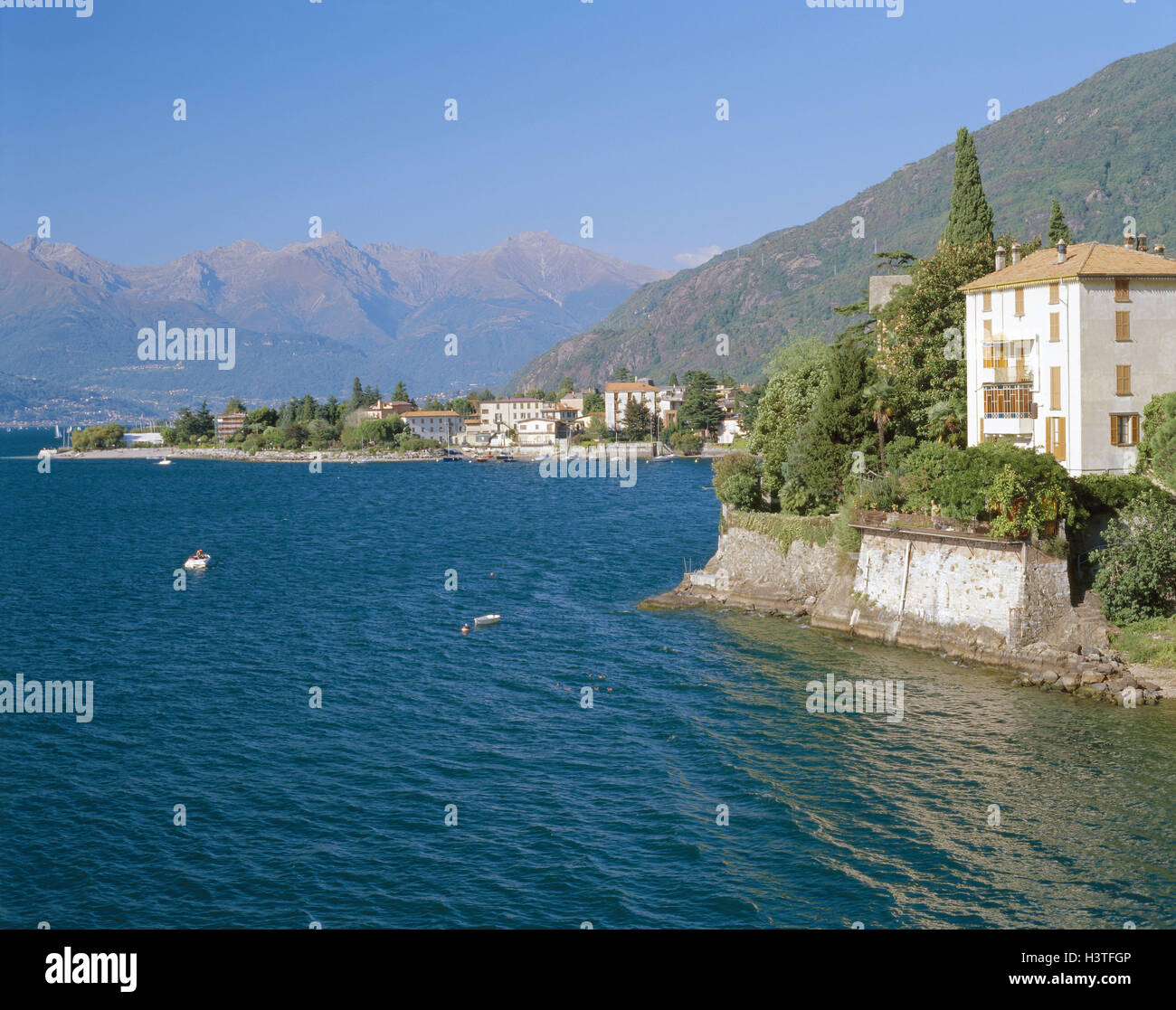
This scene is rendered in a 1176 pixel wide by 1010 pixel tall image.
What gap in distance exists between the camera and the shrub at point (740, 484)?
58.0m

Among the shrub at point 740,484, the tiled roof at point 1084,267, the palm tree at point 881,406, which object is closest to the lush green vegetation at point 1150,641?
the tiled roof at point 1084,267

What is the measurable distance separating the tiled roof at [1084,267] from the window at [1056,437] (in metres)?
6.17

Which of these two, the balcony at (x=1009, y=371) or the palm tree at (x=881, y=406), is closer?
the balcony at (x=1009, y=371)

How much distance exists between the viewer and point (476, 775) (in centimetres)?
3156

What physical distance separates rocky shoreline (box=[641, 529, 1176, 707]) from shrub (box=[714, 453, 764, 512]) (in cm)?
233

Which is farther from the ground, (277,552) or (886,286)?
(886,286)

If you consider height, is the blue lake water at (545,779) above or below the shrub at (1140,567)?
below

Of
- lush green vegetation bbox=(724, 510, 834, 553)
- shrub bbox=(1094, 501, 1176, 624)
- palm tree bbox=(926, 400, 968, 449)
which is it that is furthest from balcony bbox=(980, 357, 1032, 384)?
lush green vegetation bbox=(724, 510, 834, 553)

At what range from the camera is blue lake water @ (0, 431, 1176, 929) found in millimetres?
23594

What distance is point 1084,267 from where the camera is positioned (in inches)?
1735

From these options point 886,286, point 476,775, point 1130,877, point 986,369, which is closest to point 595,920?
point 476,775

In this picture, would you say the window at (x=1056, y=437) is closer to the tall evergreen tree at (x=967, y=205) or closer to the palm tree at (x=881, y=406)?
the palm tree at (x=881, y=406)
